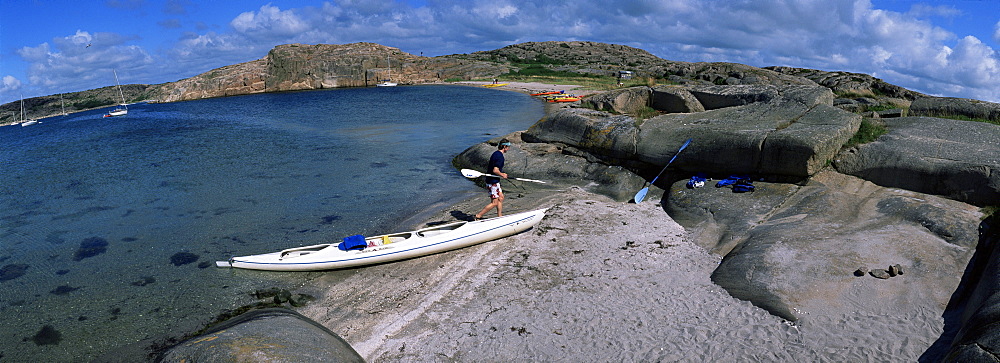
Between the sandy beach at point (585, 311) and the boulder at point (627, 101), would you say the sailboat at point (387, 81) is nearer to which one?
the boulder at point (627, 101)

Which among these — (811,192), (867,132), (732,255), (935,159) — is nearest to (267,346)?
(732,255)

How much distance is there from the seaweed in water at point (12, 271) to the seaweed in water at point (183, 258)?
9.71ft

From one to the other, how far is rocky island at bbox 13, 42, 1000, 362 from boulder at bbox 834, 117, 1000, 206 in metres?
0.03

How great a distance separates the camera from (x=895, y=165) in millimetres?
10867

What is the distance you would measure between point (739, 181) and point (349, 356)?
976 cm

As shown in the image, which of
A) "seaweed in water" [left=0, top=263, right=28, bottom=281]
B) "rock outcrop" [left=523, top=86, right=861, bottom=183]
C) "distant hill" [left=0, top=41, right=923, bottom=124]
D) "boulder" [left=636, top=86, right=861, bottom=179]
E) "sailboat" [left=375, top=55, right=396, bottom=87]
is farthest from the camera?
"sailboat" [left=375, top=55, right=396, bottom=87]


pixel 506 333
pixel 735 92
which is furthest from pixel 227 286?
pixel 735 92

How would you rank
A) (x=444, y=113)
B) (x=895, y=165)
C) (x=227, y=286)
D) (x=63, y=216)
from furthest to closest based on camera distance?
(x=444, y=113), (x=63, y=216), (x=895, y=165), (x=227, y=286)

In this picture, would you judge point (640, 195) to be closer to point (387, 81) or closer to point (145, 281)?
point (145, 281)

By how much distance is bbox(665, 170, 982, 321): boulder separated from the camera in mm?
7012

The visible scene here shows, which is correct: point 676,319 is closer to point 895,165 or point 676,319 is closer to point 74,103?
point 895,165

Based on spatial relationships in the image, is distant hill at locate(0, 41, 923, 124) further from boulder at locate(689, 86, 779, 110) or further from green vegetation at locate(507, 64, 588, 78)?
boulder at locate(689, 86, 779, 110)

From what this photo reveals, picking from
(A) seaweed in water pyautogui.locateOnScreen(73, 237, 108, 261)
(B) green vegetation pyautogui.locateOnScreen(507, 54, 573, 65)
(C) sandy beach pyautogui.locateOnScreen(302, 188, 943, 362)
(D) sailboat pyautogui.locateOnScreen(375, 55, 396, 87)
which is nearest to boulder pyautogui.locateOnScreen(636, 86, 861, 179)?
(C) sandy beach pyautogui.locateOnScreen(302, 188, 943, 362)

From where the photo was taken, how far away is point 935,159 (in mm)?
10453
